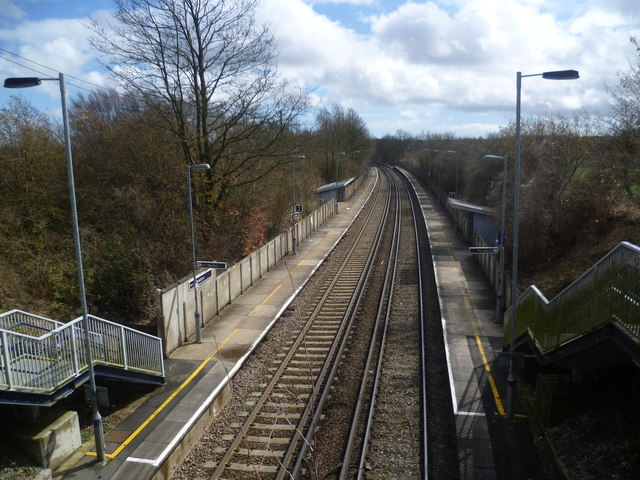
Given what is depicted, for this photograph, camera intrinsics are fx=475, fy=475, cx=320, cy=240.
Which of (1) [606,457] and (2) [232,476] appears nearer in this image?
(1) [606,457]

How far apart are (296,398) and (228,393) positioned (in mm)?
1799

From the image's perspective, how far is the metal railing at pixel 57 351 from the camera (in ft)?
28.2

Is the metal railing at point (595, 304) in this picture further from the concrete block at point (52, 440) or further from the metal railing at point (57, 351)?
the concrete block at point (52, 440)

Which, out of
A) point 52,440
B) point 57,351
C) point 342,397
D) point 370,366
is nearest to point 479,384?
point 370,366

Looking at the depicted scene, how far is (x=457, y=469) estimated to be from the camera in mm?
9344

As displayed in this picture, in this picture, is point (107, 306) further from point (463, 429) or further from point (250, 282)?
point (463, 429)

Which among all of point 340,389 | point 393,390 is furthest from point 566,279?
point 340,389

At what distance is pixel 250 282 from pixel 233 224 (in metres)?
4.73

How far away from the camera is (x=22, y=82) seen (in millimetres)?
7844

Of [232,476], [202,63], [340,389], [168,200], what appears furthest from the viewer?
[202,63]

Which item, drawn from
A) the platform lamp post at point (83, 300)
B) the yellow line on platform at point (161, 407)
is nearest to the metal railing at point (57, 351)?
the platform lamp post at point (83, 300)

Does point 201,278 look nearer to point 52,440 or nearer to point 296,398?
point 296,398

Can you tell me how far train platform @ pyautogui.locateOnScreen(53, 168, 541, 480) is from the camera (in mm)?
9375

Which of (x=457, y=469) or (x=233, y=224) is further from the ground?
(x=233, y=224)
